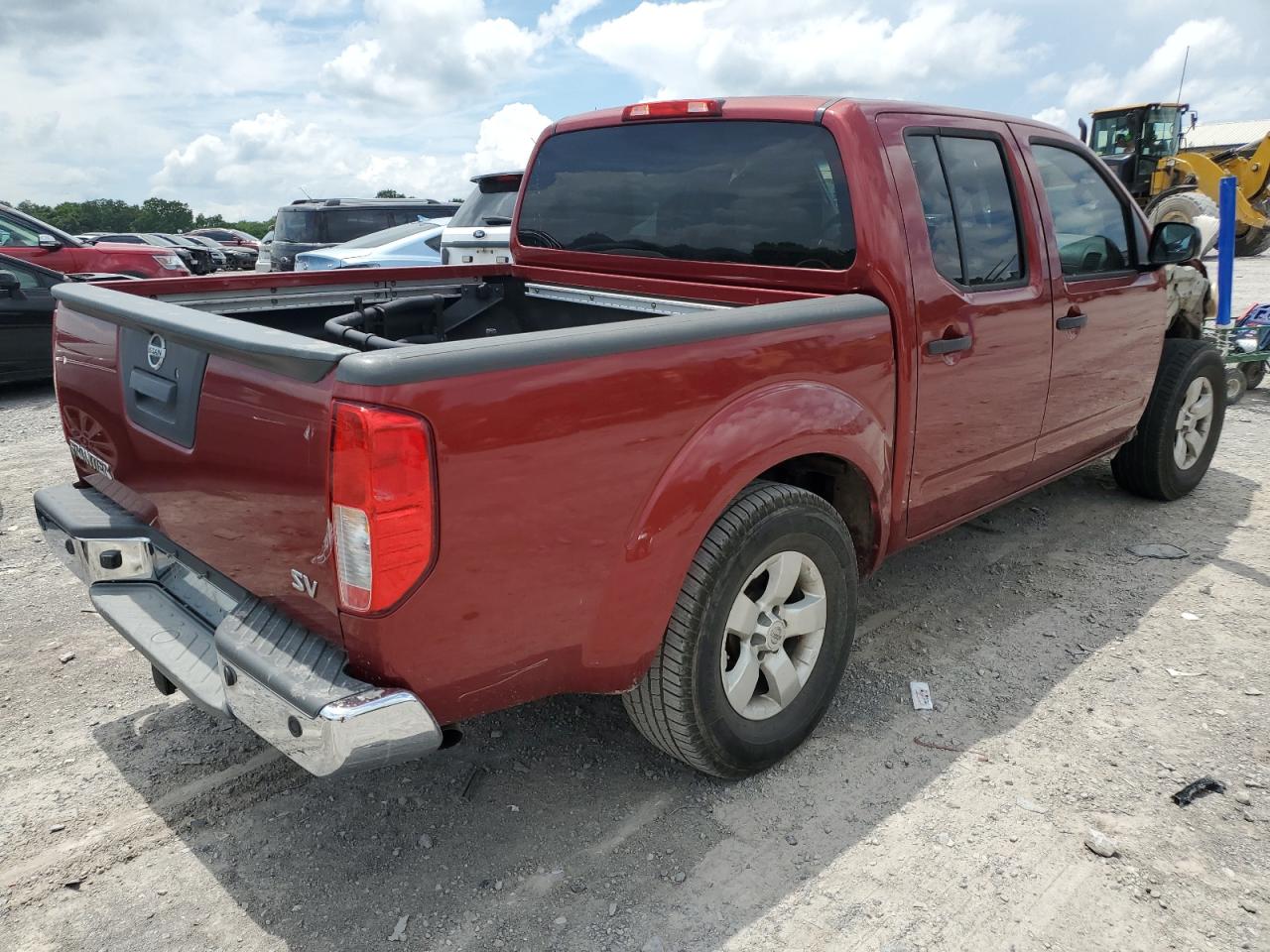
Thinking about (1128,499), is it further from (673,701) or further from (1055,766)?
(673,701)

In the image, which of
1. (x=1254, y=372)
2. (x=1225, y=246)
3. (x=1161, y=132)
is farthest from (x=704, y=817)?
(x=1161, y=132)

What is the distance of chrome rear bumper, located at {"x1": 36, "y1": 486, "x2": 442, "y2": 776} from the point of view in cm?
196

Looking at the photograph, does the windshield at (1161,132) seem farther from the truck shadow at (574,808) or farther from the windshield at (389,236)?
the truck shadow at (574,808)

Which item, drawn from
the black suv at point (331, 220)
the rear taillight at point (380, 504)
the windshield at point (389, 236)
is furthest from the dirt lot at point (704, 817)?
the black suv at point (331, 220)

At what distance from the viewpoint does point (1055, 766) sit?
2939 millimetres

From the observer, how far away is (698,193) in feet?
11.4

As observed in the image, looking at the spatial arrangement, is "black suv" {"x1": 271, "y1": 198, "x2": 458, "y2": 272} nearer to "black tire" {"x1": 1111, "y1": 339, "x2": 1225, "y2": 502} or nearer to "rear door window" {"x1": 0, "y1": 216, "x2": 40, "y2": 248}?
"rear door window" {"x1": 0, "y1": 216, "x2": 40, "y2": 248}

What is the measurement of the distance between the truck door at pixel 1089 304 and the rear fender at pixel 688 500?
170 centimetres

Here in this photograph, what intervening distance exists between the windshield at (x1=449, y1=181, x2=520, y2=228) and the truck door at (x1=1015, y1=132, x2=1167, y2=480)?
5885 mm

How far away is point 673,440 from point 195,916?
66.8 inches

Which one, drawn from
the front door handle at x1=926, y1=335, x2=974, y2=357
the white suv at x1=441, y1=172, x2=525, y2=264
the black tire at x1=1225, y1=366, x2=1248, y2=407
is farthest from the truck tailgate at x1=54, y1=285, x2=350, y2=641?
the black tire at x1=1225, y1=366, x2=1248, y2=407

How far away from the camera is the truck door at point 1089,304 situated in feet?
12.6

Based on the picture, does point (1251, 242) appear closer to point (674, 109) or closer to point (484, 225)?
point (484, 225)

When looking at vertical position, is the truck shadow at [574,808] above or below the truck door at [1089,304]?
below
